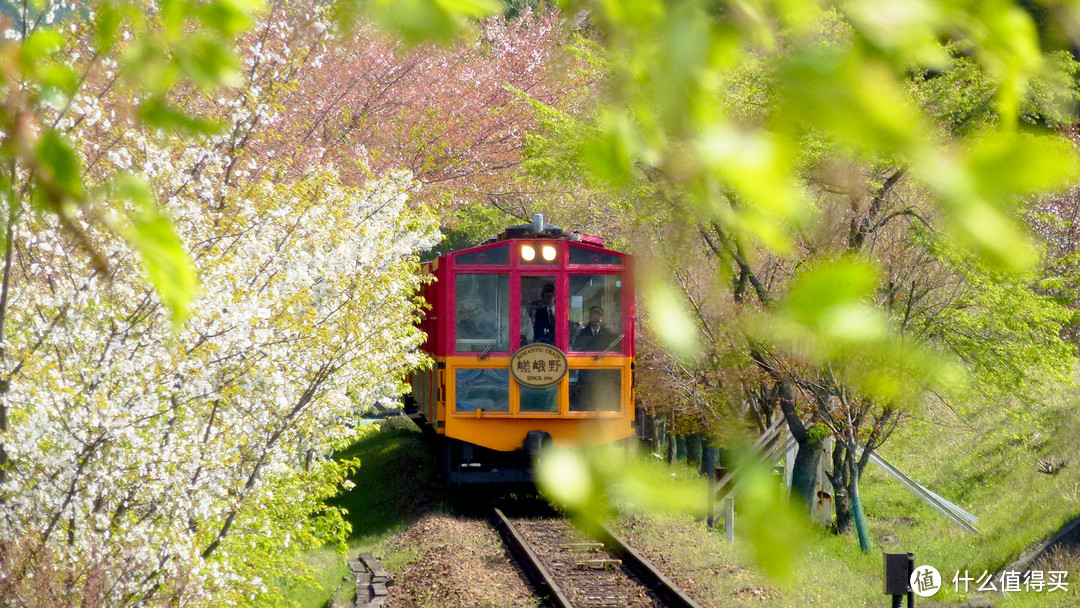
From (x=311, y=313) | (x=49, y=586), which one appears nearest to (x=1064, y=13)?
(x=49, y=586)

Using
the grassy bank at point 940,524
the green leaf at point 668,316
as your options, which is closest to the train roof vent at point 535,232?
the grassy bank at point 940,524

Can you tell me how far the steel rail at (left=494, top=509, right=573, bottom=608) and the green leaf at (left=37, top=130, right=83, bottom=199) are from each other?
7.08m

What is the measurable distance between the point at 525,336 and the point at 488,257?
0.97m

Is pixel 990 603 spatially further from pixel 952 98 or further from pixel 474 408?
pixel 474 408

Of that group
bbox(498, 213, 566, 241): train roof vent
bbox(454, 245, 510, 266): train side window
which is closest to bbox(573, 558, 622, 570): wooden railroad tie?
bbox(454, 245, 510, 266): train side window

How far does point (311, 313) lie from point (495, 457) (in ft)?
19.6

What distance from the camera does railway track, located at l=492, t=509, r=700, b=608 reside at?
26.7 feet

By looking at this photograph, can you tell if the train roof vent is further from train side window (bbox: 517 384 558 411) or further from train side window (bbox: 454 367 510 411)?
train side window (bbox: 517 384 558 411)

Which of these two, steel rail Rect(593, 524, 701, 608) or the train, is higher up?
the train

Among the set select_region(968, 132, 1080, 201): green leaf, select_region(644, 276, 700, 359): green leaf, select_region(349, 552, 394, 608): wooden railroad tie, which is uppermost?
select_region(968, 132, 1080, 201): green leaf

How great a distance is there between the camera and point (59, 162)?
1.18 meters

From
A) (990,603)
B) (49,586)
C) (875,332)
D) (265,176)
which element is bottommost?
(990,603)

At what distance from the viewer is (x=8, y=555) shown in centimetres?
474

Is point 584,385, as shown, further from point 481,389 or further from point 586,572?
point 586,572
